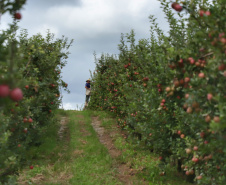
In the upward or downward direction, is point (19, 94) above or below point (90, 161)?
above

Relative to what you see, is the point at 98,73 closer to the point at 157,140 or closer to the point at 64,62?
the point at 64,62

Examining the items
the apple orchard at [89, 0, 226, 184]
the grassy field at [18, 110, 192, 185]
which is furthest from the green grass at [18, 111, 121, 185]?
the apple orchard at [89, 0, 226, 184]

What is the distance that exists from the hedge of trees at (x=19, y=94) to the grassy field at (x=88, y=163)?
67cm

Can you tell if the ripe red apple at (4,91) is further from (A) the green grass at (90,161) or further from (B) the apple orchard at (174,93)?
(A) the green grass at (90,161)

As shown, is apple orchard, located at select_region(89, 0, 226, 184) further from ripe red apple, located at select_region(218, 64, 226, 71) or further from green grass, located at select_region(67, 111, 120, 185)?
green grass, located at select_region(67, 111, 120, 185)

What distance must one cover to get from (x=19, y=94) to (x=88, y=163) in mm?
8962

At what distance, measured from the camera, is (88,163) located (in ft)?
35.2

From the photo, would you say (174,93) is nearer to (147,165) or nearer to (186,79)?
(186,79)

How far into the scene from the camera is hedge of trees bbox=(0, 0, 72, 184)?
2266 mm

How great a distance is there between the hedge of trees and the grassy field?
0.67 m

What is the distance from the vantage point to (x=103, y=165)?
10469 mm

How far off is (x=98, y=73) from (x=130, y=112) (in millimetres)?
11278

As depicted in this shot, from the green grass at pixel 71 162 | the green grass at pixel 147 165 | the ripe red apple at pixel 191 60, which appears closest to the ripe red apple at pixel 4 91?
the ripe red apple at pixel 191 60

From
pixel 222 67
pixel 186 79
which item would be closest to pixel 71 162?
pixel 186 79
